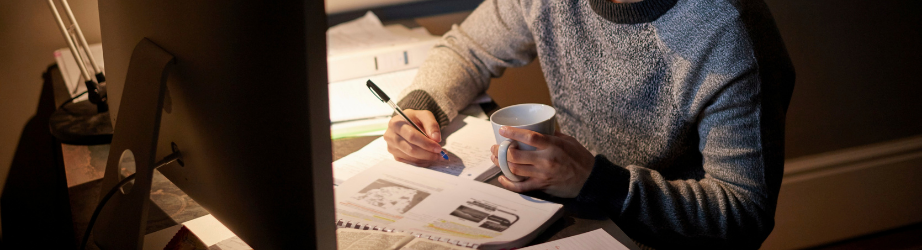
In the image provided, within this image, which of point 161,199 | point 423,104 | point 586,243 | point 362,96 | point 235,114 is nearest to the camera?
point 235,114

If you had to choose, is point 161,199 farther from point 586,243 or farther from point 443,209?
point 586,243

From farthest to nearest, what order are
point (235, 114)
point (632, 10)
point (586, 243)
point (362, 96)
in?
point (362, 96) → point (632, 10) → point (586, 243) → point (235, 114)

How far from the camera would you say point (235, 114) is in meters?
0.42

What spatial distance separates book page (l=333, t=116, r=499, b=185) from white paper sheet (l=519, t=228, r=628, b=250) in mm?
183

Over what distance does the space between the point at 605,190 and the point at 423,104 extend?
0.39 meters

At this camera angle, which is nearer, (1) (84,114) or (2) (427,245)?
(2) (427,245)

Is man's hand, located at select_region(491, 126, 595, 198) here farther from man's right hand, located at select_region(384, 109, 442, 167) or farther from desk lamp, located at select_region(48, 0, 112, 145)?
desk lamp, located at select_region(48, 0, 112, 145)

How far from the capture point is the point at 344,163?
2.75 ft

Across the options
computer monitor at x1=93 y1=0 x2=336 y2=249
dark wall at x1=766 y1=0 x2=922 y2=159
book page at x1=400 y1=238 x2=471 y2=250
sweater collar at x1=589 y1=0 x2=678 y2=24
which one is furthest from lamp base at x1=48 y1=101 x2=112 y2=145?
dark wall at x1=766 y1=0 x2=922 y2=159

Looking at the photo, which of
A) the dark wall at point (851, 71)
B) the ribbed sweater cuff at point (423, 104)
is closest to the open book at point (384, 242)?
the ribbed sweater cuff at point (423, 104)

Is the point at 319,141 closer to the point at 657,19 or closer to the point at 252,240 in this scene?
the point at 252,240

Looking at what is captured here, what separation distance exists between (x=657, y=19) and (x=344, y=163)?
0.53 meters

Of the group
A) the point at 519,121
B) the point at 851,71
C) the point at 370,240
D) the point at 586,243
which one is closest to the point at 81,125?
the point at 370,240

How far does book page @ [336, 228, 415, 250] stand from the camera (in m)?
0.62
